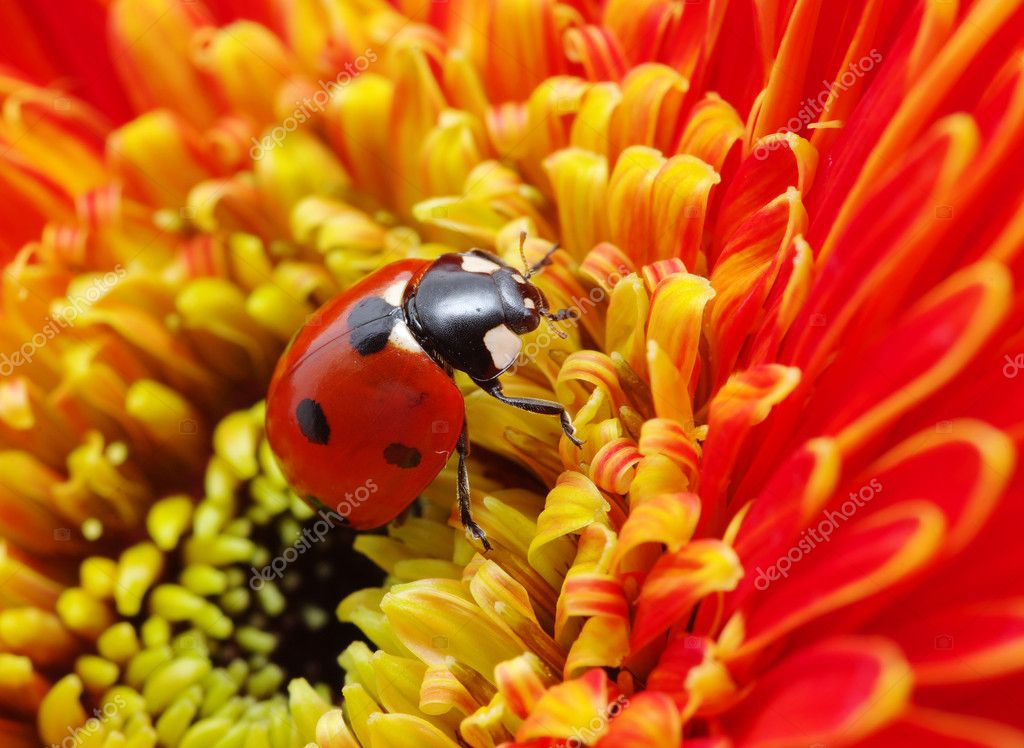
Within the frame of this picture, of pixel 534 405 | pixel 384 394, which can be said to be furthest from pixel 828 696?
pixel 384 394

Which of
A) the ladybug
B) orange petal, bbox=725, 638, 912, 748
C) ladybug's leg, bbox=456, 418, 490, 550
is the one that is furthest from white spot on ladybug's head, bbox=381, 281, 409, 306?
orange petal, bbox=725, 638, 912, 748

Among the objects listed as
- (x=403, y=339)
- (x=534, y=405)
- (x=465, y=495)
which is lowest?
(x=465, y=495)

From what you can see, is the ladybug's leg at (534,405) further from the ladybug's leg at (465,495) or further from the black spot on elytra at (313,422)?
the black spot on elytra at (313,422)

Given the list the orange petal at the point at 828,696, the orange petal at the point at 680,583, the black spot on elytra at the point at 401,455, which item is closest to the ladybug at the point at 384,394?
the black spot on elytra at the point at 401,455

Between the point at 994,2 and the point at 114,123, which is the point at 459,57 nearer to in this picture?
the point at 114,123

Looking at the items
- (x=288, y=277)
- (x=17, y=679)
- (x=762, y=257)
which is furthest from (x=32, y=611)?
(x=762, y=257)

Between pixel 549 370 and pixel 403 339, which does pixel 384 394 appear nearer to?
pixel 403 339
